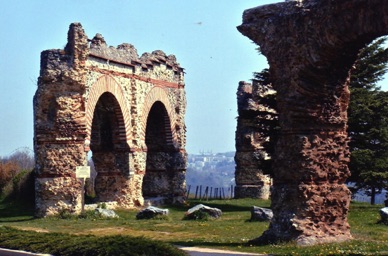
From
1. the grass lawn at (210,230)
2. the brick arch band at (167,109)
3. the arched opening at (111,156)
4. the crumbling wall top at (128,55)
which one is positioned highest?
the crumbling wall top at (128,55)

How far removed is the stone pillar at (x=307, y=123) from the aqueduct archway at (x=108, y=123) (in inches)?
331

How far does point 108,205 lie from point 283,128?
11.0 metres

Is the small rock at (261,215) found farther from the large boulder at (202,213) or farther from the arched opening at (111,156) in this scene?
the arched opening at (111,156)

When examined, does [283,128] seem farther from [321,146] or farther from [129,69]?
[129,69]

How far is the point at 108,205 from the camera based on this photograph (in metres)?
23.5

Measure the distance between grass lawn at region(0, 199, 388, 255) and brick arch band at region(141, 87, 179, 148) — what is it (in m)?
4.25

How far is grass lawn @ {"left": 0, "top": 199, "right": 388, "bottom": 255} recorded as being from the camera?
481 inches

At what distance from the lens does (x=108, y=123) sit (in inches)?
977

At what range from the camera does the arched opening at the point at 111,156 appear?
79.8 ft

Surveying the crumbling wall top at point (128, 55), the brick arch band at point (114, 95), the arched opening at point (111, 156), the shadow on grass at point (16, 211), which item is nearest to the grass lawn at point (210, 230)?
the shadow on grass at point (16, 211)

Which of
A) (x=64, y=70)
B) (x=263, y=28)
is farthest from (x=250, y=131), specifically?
(x=263, y=28)

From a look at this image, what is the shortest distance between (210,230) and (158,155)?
11.5m

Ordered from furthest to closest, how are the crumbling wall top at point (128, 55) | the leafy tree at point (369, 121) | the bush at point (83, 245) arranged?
the leafy tree at point (369, 121) → the crumbling wall top at point (128, 55) → the bush at point (83, 245)

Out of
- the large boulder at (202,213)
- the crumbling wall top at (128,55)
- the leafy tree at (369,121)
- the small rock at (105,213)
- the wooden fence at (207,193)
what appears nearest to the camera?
the large boulder at (202,213)
